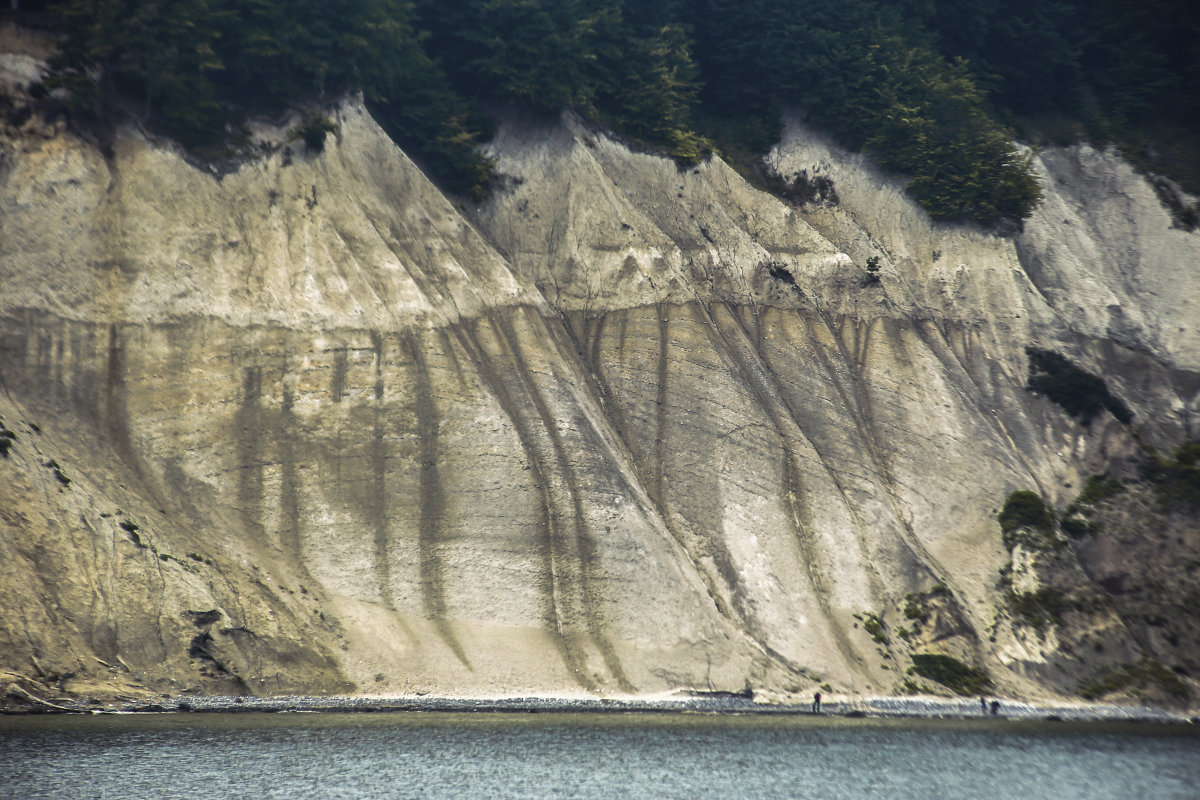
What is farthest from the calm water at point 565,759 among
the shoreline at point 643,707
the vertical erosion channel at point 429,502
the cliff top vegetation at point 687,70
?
the cliff top vegetation at point 687,70

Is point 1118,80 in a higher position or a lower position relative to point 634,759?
higher

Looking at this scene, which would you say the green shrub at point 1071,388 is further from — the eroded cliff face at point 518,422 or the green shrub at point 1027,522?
the green shrub at point 1027,522

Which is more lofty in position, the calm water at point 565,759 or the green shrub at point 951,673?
the green shrub at point 951,673

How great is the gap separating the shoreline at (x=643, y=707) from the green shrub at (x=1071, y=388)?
15.8 meters

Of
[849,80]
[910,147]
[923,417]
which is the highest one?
[849,80]

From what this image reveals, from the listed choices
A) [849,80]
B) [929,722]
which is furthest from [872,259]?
[929,722]

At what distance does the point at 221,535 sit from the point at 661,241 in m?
26.9

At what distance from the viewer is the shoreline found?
3209 cm

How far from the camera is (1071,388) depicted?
50.8 m

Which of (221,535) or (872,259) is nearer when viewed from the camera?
(221,535)

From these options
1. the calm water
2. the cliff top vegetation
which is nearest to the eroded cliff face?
the cliff top vegetation

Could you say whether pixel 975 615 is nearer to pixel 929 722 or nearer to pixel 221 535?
pixel 929 722

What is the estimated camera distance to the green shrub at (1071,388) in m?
50.0

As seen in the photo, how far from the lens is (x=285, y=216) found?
1790 inches
